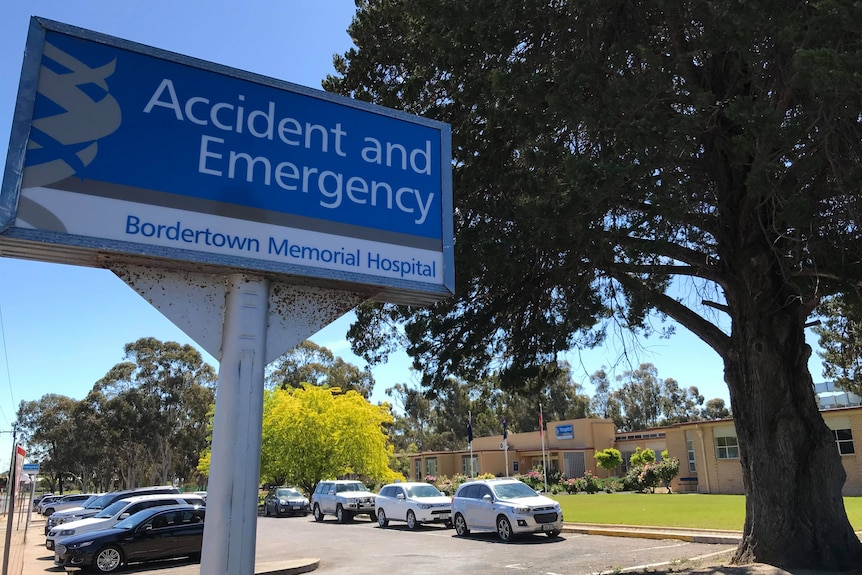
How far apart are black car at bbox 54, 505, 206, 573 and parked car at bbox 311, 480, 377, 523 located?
11.4 metres

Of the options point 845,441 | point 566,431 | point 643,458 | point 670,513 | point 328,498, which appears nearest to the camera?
point 670,513

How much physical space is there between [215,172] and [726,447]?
37003 millimetres

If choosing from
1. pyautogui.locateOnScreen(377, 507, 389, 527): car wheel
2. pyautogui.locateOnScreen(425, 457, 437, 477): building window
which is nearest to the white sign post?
pyautogui.locateOnScreen(377, 507, 389, 527): car wheel

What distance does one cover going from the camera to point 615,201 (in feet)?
32.9

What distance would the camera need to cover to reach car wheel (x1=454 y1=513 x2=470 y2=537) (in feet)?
65.9

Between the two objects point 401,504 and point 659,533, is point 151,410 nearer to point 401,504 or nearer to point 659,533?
point 401,504

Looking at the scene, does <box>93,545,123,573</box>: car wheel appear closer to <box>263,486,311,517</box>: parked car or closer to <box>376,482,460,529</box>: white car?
<box>376,482,460,529</box>: white car

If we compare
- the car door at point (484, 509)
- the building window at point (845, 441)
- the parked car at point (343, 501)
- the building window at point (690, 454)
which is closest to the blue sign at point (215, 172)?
the car door at point (484, 509)

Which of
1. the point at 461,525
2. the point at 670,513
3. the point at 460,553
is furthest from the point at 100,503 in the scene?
the point at 670,513

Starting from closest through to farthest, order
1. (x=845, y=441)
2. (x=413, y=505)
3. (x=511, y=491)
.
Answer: (x=511, y=491)
(x=413, y=505)
(x=845, y=441)

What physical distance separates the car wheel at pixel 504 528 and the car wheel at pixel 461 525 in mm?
1808

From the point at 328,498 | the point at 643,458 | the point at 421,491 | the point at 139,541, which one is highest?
the point at 643,458

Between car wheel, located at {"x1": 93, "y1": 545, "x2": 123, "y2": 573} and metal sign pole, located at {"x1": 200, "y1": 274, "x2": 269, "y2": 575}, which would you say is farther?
car wheel, located at {"x1": 93, "y1": 545, "x2": 123, "y2": 573}

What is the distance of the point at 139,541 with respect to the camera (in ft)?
53.7
